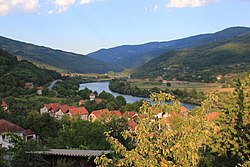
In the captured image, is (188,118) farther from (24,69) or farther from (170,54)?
(170,54)

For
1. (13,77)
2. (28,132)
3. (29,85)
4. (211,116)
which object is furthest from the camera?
(29,85)

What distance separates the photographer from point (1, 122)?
77.7 feet

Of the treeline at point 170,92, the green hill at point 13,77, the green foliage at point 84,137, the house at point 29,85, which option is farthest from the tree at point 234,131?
the house at point 29,85

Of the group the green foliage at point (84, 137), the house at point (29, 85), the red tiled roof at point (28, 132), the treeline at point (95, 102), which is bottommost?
the treeline at point (95, 102)

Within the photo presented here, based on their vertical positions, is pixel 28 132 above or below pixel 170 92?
above

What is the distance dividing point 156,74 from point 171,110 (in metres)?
132

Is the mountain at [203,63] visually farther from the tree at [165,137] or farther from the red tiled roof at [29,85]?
the tree at [165,137]

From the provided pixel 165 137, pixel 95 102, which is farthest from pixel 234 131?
pixel 95 102

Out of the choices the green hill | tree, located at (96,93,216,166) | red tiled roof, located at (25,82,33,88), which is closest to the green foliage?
tree, located at (96,93,216,166)

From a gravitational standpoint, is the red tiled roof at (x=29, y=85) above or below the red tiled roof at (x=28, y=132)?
above

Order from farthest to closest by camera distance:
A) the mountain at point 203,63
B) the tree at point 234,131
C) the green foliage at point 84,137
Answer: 1. the mountain at point 203,63
2. the green foliage at point 84,137
3. the tree at point 234,131

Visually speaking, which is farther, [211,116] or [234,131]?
[211,116]

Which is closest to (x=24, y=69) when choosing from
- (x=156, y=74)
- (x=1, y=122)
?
(x=1, y=122)

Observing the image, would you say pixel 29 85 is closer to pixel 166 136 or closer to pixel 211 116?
pixel 211 116
